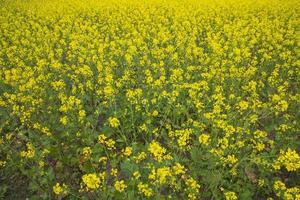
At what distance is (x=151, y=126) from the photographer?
5746 mm

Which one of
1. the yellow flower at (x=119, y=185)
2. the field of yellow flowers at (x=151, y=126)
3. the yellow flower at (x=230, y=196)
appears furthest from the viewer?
the field of yellow flowers at (x=151, y=126)

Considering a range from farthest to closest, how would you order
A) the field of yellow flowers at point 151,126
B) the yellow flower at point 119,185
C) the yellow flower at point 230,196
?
the field of yellow flowers at point 151,126, the yellow flower at point 230,196, the yellow flower at point 119,185

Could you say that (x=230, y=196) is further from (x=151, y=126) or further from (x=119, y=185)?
(x=151, y=126)

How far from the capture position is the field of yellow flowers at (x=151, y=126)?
4371 mm

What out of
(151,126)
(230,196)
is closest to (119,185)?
(230,196)

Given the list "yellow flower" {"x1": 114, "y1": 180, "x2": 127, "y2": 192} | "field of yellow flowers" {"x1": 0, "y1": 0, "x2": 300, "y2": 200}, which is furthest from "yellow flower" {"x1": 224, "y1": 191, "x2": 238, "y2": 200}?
"yellow flower" {"x1": 114, "y1": 180, "x2": 127, "y2": 192}

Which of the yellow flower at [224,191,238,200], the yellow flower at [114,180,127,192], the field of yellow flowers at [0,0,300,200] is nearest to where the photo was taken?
the yellow flower at [114,180,127,192]

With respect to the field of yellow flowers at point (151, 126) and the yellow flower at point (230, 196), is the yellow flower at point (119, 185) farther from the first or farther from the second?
the yellow flower at point (230, 196)

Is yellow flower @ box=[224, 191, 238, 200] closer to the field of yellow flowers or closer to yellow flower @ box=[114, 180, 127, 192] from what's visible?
the field of yellow flowers

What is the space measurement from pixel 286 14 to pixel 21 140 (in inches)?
435

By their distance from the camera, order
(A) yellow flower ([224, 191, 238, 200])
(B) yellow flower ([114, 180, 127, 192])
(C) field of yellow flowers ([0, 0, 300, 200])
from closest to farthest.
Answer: (B) yellow flower ([114, 180, 127, 192]), (A) yellow flower ([224, 191, 238, 200]), (C) field of yellow flowers ([0, 0, 300, 200])

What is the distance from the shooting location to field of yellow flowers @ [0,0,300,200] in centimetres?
437

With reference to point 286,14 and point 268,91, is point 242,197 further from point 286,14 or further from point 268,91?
point 286,14

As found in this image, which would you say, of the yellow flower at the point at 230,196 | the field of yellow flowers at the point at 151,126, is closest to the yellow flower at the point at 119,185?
the field of yellow flowers at the point at 151,126
